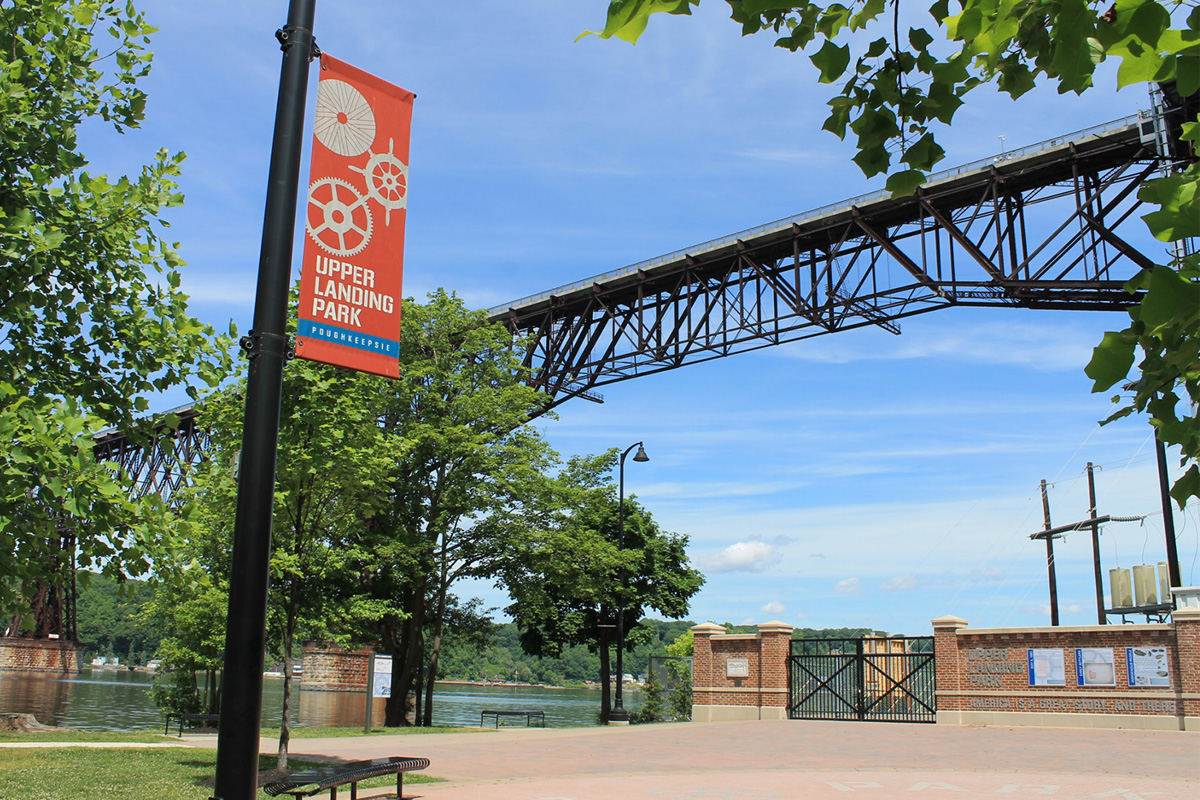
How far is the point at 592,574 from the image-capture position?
29484mm

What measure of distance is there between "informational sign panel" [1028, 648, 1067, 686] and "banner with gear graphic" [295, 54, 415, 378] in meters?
21.4

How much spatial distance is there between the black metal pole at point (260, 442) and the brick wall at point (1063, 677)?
22142mm

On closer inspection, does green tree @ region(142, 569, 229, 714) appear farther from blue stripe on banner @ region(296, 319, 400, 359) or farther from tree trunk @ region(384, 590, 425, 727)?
blue stripe on banner @ region(296, 319, 400, 359)

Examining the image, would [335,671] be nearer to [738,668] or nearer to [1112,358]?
[738,668]

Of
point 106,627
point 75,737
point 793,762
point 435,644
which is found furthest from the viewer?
point 106,627

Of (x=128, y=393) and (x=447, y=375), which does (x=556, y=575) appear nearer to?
(x=447, y=375)

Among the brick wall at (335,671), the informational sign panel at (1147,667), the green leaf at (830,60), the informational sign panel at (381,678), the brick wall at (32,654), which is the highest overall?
the green leaf at (830,60)

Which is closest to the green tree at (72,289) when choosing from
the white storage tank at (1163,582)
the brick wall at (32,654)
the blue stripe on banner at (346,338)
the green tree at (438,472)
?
the blue stripe on banner at (346,338)

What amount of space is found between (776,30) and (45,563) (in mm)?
6805

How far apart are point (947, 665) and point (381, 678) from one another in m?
14.2

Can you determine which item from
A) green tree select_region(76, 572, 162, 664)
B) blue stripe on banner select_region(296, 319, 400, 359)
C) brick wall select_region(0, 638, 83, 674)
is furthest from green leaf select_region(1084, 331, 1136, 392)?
green tree select_region(76, 572, 162, 664)

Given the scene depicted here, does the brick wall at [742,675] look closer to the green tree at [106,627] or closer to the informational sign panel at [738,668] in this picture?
the informational sign panel at [738,668]

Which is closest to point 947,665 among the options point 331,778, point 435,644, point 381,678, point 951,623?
point 951,623

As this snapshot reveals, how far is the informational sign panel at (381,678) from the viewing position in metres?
20.9
